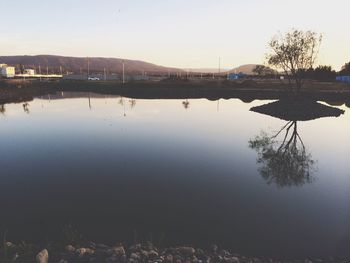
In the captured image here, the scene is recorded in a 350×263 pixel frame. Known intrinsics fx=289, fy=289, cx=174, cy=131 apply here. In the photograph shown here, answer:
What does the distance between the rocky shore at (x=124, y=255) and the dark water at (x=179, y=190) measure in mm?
907

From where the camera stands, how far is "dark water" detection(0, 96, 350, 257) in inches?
541

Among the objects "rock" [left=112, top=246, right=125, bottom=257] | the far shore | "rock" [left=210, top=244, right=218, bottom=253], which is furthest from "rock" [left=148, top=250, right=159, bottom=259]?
the far shore

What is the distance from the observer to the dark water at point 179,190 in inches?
541

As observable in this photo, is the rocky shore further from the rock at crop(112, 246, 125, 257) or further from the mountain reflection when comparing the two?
the mountain reflection

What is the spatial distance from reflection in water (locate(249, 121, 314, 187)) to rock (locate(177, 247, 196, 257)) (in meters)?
11.1

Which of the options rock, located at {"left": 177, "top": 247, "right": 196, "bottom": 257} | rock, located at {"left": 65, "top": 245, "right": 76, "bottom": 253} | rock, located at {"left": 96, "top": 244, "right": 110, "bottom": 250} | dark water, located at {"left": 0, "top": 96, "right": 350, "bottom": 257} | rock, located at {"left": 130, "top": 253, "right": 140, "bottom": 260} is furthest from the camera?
dark water, located at {"left": 0, "top": 96, "right": 350, "bottom": 257}

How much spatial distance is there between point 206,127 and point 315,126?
16896 mm

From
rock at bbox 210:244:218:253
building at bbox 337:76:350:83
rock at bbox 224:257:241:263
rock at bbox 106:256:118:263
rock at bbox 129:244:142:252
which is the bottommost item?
rock at bbox 210:244:218:253

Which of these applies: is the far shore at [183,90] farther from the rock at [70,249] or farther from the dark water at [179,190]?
the rock at [70,249]

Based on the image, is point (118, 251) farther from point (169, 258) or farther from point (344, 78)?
point (344, 78)

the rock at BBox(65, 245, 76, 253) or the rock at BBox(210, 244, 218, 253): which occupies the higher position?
the rock at BBox(65, 245, 76, 253)

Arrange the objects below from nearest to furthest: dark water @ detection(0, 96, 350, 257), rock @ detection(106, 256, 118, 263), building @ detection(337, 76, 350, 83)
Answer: rock @ detection(106, 256, 118, 263)
dark water @ detection(0, 96, 350, 257)
building @ detection(337, 76, 350, 83)

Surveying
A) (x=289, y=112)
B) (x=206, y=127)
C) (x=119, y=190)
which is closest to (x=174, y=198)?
(x=119, y=190)

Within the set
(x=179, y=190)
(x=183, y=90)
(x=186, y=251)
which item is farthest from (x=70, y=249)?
(x=183, y=90)
